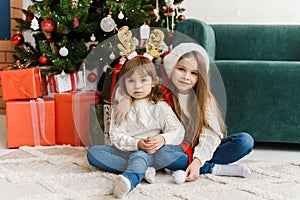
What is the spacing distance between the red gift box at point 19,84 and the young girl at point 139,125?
0.65m

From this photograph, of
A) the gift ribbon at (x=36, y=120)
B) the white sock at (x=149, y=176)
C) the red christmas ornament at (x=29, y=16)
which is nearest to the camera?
the white sock at (x=149, y=176)

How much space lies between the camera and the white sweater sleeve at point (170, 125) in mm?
1567

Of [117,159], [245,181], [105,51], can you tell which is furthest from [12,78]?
[245,181]

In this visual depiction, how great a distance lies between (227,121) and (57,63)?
0.84 m

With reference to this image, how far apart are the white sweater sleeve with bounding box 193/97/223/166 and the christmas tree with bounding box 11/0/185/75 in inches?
27.8

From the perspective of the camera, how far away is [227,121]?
2.07 meters

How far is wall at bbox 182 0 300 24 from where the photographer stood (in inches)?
119

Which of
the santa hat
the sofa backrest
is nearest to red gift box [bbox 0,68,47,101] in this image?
the santa hat

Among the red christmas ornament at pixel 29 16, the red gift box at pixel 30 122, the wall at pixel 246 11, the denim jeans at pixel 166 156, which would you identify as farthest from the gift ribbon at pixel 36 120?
the wall at pixel 246 11

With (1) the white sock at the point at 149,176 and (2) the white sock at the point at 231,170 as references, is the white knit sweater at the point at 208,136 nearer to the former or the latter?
(2) the white sock at the point at 231,170

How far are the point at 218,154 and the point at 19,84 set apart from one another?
3.30 ft

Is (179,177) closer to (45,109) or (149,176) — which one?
(149,176)

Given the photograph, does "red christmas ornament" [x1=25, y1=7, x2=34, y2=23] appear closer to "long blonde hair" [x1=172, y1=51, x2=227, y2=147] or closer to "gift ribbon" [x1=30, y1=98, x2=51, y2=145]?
"gift ribbon" [x1=30, y1=98, x2=51, y2=145]

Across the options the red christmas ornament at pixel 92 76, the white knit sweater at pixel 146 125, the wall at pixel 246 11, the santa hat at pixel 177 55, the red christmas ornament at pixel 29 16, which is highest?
the wall at pixel 246 11
